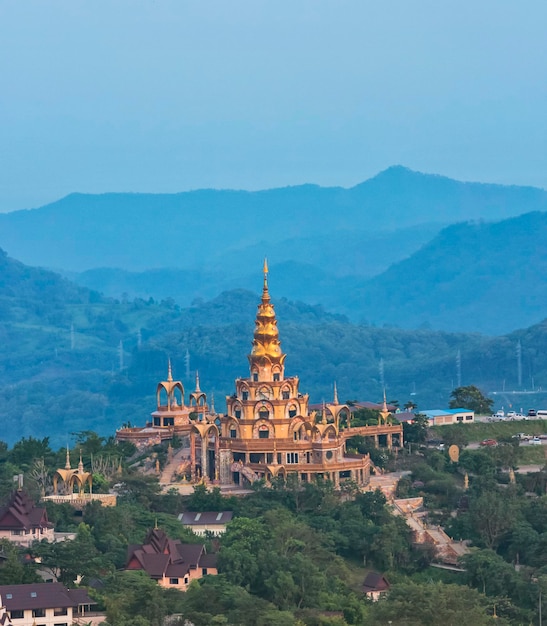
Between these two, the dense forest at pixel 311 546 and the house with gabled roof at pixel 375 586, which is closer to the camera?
the dense forest at pixel 311 546

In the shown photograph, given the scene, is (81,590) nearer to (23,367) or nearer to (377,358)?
(377,358)

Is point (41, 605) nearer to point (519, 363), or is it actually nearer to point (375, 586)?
point (375, 586)

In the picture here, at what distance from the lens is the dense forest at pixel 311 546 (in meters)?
53.9

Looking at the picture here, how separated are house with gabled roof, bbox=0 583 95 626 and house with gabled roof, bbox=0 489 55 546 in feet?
22.1

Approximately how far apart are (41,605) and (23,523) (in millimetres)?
8400

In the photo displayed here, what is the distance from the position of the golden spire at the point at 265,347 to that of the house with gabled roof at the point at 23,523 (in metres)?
11.5

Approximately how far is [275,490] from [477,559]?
27.8 ft

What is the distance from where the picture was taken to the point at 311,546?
60.4 metres

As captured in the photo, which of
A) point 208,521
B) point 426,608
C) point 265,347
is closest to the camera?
point 426,608

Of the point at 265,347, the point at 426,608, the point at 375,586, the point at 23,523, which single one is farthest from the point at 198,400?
the point at 426,608

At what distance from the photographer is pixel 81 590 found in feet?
179

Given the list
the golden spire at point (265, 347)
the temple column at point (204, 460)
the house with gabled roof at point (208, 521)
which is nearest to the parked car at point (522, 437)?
the golden spire at point (265, 347)

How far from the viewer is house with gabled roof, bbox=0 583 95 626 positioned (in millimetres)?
52656

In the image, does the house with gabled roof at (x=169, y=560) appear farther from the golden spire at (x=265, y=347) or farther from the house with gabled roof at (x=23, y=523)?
the golden spire at (x=265, y=347)
